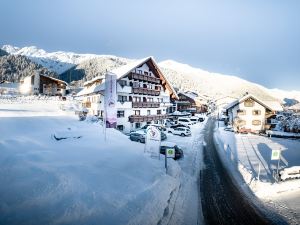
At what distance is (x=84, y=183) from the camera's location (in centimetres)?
1457

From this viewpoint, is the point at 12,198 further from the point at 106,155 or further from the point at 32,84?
the point at 32,84

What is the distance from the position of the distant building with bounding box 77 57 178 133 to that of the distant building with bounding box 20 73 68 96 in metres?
23.8

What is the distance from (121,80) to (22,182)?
33.5 meters

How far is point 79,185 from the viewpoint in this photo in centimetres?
1416

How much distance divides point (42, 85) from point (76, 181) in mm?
65248

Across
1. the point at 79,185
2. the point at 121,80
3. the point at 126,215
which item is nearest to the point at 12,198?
the point at 79,185

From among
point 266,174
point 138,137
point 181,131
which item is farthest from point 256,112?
point 266,174

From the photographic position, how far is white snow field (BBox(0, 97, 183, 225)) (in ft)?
38.3

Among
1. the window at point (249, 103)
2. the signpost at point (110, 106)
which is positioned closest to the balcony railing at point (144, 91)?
the signpost at point (110, 106)

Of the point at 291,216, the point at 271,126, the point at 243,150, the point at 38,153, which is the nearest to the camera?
the point at 291,216

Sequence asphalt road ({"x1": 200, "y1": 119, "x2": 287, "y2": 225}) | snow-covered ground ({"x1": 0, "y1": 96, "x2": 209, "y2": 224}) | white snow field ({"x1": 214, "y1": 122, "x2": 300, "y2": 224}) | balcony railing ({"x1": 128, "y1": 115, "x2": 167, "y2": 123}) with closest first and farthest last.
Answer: snow-covered ground ({"x1": 0, "y1": 96, "x2": 209, "y2": 224}) < asphalt road ({"x1": 200, "y1": 119, "x2": 287, "y2": 225}) < white snow field ({"x1": 214, "y1": 122, "x2": 300, "y2": 224}) < balcony railing ({"x1": 128, "y1": 115, "x2": 167, "y2": 123})

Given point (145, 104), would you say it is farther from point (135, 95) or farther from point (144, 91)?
point (135, 95)

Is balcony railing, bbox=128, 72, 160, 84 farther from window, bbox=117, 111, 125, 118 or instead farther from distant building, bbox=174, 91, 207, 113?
distant building, bbox=174, 91, 207, 113

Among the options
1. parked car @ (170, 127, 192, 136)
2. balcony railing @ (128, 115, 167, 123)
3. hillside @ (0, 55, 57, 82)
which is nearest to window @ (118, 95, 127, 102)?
balcony railing @ (128, 115, 167, 123)
